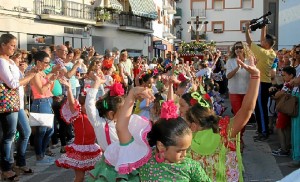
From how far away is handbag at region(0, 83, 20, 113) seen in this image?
19.1 feet

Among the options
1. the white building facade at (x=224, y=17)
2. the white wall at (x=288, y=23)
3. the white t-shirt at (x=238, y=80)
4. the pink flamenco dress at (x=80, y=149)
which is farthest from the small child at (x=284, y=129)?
the white wall at (x=288, y=23)

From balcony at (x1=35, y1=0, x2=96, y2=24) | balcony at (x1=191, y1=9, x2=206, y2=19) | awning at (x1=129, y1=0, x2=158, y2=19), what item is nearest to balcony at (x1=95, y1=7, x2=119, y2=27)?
A: balcony at (x1=35, y1=0, x2=96, y2=24)

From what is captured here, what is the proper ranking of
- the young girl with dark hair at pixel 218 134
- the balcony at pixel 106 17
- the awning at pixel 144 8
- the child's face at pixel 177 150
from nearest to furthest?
the child's face at pixel 177 150 < the young girl with dark hair at pixel 218 134 < the balcony at pixel 106 17 < the awning at pixel 144 8

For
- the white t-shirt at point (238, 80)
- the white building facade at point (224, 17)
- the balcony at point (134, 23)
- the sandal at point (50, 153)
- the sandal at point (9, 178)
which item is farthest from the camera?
the white building facade at point (224, 17)

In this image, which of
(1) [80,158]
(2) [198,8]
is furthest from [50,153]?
(2) [198,8]

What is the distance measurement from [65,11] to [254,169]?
2005cm

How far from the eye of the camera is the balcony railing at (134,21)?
3375cm

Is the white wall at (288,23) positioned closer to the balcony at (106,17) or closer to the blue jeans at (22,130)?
the balcony at (106,17)

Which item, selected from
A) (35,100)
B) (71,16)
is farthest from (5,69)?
(71,16)

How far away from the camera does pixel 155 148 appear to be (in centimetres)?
312

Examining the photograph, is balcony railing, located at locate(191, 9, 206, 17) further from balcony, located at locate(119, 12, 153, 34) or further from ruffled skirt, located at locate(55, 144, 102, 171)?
ruffled skirt, located at locate(55, 144, 102, 171)

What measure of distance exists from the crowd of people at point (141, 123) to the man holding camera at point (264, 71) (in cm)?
2

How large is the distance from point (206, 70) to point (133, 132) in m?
10.8

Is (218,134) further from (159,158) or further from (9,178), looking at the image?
(9,178)
